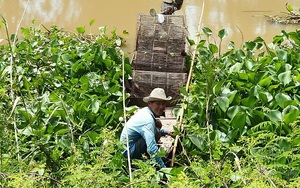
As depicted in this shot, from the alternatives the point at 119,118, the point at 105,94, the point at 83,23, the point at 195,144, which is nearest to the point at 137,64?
the point at 105,94

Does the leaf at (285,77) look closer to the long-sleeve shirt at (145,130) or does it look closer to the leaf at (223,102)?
the leaf at (223,102)

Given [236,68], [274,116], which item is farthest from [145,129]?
[236,68]

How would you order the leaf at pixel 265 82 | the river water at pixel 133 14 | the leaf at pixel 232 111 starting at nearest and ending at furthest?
the leaf at pixel 232 111 → the leaf at pixel 265 82 → the river water at pixel 133 14

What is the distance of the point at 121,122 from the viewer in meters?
3.15

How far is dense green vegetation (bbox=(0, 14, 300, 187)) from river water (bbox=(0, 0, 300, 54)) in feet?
6.57

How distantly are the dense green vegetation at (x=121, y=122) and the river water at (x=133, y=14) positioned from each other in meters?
2.00

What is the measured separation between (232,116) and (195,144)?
A: 0.37 m

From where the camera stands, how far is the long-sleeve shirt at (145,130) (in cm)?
283

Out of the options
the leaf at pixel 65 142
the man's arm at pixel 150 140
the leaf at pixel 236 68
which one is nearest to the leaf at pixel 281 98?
the leaf at pixel 236 68

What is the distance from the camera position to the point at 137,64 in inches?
153

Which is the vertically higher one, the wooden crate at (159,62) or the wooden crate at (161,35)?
the wooden crate at (161,35)

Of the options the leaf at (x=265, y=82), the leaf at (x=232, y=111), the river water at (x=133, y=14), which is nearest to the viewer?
the leaf at (x=232, y=111)

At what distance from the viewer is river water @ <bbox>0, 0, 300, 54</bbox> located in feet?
20.6

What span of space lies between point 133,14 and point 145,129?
→ 4.12 metres
